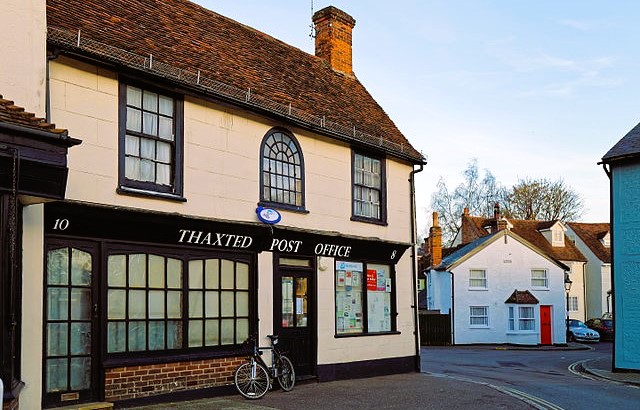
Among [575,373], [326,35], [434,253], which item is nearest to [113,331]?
[326,35]

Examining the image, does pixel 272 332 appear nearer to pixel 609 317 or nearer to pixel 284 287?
pixel 284 287

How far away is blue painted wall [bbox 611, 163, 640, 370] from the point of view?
20844 millimetres

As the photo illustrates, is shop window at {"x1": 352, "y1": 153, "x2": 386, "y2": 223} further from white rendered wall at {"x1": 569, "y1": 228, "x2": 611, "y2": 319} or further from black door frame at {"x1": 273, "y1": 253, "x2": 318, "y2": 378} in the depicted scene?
white rendered wall at {"x1": 569, "y1": 228, "x2": 611, "y2": 319}

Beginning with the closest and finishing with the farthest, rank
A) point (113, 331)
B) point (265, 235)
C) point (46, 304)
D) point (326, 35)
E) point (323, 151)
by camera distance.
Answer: point (46, 304), point (113, 331), point (265, 235), point (323, 151), point (326, 35)

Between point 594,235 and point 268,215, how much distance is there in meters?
47.6

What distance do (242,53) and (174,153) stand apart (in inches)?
181

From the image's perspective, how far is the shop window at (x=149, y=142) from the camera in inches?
476

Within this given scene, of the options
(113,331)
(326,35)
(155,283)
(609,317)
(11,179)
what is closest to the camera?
(11,179)

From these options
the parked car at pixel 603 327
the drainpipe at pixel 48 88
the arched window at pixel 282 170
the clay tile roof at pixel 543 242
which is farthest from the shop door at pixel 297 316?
the clay tile roof at pixel 543 242

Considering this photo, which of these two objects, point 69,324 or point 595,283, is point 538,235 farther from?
point 69,324

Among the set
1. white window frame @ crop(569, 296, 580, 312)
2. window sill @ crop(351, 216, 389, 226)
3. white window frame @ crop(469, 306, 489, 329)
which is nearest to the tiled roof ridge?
white window frame @ crop(569, 296, 580, 312)

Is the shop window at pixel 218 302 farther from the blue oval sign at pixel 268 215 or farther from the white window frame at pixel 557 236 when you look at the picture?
the white window frame at pixel 557 236

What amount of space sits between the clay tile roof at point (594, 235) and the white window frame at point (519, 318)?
14990mm

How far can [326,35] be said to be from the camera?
20.8m
